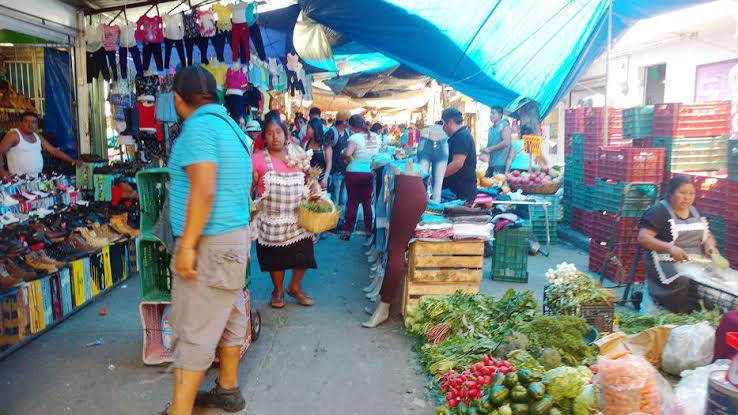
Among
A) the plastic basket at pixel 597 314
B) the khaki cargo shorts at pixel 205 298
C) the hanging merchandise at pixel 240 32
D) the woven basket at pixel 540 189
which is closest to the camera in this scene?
the khaki cargo shorts at pixel 205 298

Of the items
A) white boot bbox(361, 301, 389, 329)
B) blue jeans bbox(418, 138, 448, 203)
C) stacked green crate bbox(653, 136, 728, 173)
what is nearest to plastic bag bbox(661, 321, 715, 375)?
white boot bbox(361, 301, 389, 329)

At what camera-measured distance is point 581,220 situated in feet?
Answer: 29.2

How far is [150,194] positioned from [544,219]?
6.70 m

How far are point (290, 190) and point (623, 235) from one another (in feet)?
13.6

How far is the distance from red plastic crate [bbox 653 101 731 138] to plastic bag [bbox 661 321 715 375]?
3.93 m

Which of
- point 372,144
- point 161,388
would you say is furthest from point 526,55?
point 161,388

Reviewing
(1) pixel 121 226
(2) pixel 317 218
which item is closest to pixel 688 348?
(2) pixel 317 218

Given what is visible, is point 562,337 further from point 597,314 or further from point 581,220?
point 581,220

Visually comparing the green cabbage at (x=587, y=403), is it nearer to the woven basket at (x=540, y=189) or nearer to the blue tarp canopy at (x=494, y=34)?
the blue tarp canopy at (x=494, y=34)

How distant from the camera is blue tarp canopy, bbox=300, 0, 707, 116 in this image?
24.2 ft

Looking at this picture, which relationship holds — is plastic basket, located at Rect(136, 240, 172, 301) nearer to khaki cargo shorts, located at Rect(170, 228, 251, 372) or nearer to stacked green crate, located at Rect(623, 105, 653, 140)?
khaki cargo shorts, located at Rect(170, 228, 251, 372)

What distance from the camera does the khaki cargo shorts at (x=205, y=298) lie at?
9.91ft

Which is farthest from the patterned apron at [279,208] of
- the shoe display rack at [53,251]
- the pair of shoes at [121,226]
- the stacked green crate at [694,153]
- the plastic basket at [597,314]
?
the stacked green crate at [694,153]

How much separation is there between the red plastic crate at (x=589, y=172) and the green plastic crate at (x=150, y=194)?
632cm
